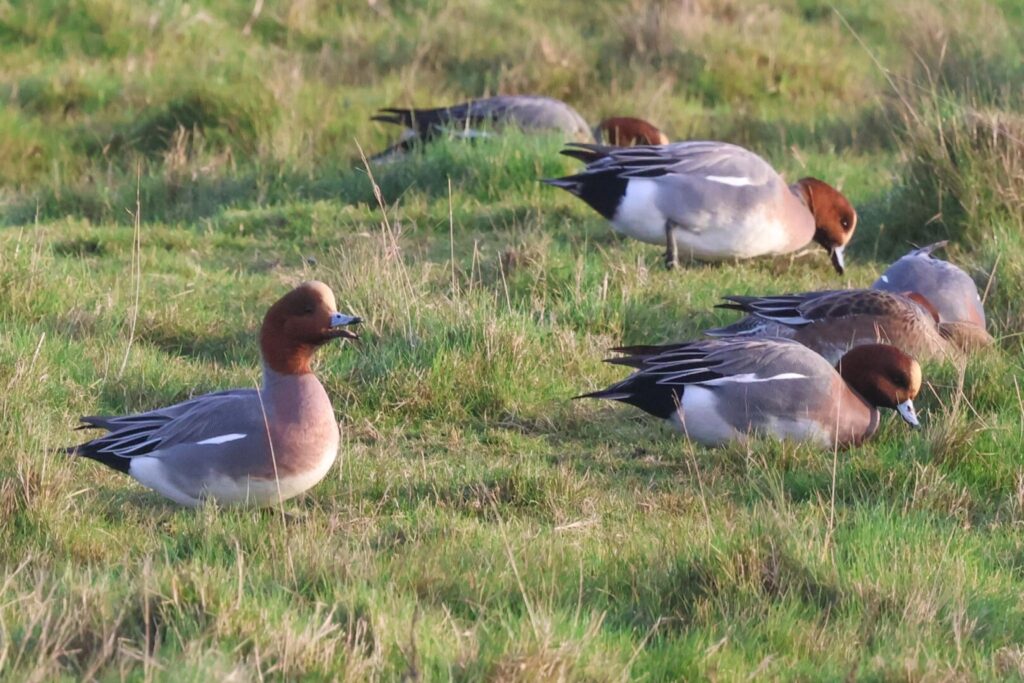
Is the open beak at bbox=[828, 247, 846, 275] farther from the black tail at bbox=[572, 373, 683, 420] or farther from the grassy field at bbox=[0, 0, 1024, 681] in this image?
the black tail at bbox=[572, 373, 683, 420]

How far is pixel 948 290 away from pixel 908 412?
4.43 ft

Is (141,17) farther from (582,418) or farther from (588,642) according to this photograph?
(588,642)

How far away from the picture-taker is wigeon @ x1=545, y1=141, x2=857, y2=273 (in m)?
7.01

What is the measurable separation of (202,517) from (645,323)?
264 cm

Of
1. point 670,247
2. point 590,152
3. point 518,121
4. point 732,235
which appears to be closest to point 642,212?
point 670,247

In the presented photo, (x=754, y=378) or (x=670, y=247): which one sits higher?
(x=754, y=378)

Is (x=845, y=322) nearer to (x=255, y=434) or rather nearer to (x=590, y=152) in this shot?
(x=590, y=152)

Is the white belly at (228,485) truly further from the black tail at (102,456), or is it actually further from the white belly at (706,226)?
the white belly at (706,226)

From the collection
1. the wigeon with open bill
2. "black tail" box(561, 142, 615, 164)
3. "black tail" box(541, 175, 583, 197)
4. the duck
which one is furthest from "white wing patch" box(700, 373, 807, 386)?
the duck

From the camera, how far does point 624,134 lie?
898 cm

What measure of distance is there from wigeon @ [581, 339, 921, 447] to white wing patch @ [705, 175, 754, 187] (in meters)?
1.92

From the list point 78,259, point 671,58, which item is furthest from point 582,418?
point 671,58

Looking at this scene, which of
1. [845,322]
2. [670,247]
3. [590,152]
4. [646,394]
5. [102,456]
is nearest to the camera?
[102,456]

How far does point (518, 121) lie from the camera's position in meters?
8.88
